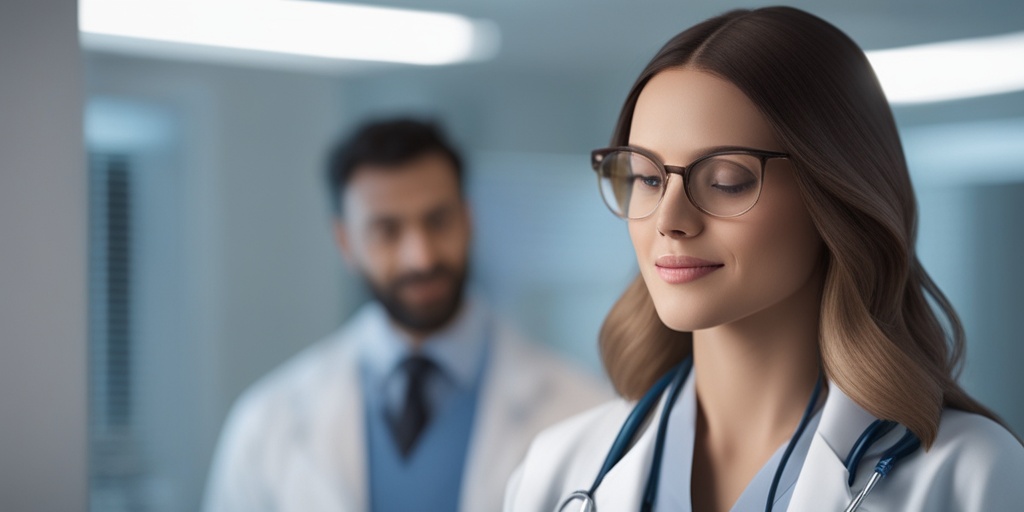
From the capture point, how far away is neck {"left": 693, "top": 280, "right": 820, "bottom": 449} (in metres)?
1.08

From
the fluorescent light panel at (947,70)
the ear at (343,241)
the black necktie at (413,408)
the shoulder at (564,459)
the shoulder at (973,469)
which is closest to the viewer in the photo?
the shoulder at (973,469)

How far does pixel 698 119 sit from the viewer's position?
991 millimetres

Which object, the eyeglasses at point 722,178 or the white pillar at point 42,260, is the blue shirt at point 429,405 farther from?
the eyeglasses at point 722,178

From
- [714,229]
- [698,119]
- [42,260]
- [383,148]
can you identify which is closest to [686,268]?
[714,229]

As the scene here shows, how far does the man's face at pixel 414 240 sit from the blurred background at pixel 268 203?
9cm

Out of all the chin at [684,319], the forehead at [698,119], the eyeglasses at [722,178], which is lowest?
the chin at [684,319]

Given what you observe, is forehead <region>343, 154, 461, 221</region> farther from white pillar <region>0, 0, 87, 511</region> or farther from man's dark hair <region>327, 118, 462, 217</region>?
white pillar <region>0, 0, 87, 511</region>

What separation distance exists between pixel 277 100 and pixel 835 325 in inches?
80.3

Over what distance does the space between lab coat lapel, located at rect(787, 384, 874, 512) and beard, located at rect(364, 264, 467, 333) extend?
1.58 metres

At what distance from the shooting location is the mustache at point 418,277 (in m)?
2.50

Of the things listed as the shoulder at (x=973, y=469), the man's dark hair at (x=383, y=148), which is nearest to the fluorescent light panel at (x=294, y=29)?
the man's dark hair at (x=383, y=148)

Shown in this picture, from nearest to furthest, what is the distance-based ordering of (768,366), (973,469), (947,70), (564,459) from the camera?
(973,469) → (768,366) → (564,459) → (947,70)

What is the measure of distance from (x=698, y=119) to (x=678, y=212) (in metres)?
0.10

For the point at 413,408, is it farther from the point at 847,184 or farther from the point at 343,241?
the point at 847,184
